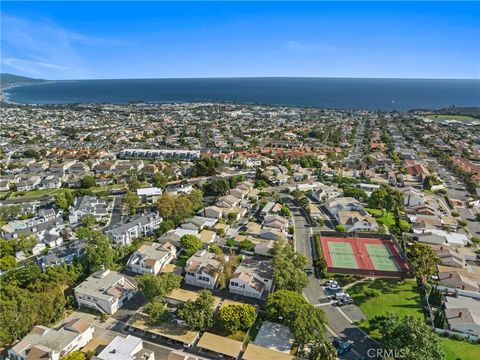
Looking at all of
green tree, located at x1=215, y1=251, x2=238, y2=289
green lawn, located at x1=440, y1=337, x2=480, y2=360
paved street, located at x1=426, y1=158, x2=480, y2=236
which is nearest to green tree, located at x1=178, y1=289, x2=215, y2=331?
green tree, located at x1=215, y1=251, x2=238, y2=289

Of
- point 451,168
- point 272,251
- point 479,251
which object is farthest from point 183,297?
point 451,168

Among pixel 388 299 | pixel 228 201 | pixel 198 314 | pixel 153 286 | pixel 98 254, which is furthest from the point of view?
pixel 228 201

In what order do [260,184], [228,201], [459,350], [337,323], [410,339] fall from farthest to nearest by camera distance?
1. [260,184]
2. [228,201]
3. [337,323]
4. [459,350]
5. [410,339]

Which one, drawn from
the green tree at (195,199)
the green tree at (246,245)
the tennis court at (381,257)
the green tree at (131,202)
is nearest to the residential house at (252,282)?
the green tree at (246,245)

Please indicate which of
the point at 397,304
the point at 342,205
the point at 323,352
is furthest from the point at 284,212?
the point at 323,352

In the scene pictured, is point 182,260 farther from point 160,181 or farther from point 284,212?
point 160,181

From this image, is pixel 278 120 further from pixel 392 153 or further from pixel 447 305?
pixel 447 305

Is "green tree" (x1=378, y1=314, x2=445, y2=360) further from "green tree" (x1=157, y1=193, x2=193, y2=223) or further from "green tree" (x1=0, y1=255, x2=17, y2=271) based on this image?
"green tree" (x1=0, y1=255, x2=17, y2=271)
